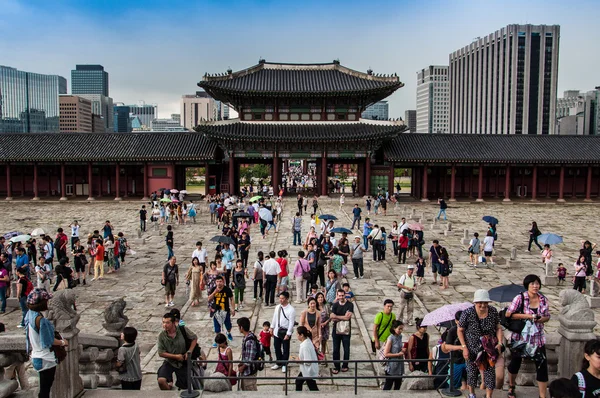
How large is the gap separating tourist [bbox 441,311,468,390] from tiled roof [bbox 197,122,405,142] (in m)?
37.4

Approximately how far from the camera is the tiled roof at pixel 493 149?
45406 mm

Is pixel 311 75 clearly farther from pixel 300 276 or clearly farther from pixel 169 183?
pixel 300 276

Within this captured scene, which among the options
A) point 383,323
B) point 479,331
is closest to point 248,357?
point 383,323

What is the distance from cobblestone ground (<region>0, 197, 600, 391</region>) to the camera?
12.5m

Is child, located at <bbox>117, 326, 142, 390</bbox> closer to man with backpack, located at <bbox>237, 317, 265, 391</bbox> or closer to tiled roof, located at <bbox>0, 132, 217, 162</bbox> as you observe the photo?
man with backpack, located at <bbox>237, 317, 265, 391</bbox>

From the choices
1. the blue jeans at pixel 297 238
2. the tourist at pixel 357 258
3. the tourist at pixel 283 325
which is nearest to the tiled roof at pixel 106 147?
the blue jeans at pixel 297 238

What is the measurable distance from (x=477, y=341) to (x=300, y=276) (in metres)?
7.51

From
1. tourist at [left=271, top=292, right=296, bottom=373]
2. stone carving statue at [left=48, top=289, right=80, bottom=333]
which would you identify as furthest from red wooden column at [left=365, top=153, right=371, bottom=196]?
stone carving statue at [left=48, top=289, right=80, bottom=333]

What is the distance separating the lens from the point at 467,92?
169625 mm

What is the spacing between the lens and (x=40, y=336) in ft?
22.9

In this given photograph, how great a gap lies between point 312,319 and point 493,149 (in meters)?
41.5

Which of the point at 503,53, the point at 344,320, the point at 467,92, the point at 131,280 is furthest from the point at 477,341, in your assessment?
the point at 467,92

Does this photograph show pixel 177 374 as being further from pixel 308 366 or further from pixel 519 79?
pixel 519 79

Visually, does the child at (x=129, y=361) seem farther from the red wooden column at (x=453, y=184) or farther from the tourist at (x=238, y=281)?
the red wooden column at (x=453, y=184)
